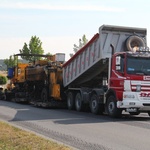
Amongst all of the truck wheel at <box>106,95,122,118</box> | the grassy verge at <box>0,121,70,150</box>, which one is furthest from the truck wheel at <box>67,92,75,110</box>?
the grassy verge at <box>0,121,70,150</box>

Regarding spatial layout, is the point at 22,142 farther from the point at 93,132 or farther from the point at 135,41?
the point at 135,41

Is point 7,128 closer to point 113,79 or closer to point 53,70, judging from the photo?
point 113,79

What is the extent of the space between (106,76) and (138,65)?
3.16m

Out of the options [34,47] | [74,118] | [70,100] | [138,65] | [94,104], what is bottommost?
[74,118]

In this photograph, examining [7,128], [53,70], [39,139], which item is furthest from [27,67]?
[39,139]

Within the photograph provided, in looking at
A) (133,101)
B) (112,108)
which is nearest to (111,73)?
(112,108)

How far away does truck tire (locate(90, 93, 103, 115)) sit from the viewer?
18505 millimetres

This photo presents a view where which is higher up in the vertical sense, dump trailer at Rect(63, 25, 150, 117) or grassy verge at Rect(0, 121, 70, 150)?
dump trailer at Rect(63, 25, 150, 117)

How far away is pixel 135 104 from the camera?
16.2 metres

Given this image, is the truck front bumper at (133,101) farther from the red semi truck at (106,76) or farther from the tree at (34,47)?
the tree at (34,47)

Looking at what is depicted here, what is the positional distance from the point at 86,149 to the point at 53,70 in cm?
1410

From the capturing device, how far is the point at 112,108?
1705cm

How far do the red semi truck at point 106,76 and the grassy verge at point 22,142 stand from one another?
19.4ft

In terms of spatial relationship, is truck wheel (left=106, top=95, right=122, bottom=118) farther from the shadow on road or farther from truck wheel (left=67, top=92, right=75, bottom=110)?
truck wheel (left=67, top=92, right=75, bottom=110)
